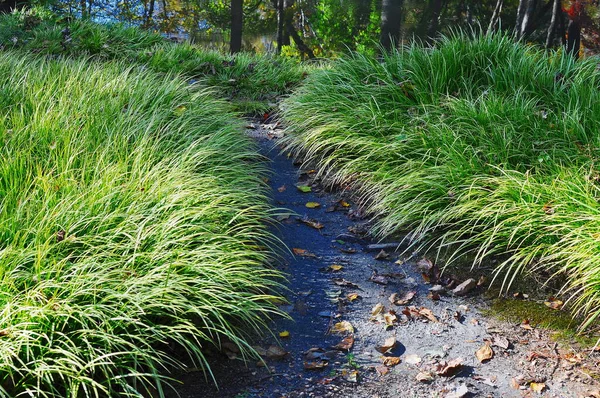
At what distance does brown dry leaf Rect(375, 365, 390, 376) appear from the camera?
2.86 m

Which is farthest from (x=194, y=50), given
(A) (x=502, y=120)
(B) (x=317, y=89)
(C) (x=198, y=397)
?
(C) (x=198, y=397)

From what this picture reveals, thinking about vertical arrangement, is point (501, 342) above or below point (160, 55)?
below

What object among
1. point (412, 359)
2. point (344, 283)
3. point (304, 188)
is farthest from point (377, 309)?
point (304, 188)

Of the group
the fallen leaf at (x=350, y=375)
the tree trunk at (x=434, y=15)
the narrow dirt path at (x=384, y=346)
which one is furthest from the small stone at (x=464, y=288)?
the tree trunk at (x=434, y=15)

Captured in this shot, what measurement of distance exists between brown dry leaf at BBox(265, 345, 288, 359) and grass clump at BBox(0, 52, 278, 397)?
108 millimetres

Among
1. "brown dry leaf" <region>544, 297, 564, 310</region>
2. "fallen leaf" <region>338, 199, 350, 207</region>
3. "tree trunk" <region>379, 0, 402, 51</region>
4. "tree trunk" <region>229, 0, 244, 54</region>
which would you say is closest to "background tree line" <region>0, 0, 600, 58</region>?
"tree trunk" <region>229, 0, 244, 54</region>

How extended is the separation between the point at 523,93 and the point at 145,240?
12.2 ft

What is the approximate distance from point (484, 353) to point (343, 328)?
710mm

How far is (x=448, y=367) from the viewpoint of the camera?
2.88 metres

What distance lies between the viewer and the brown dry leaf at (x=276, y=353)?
115 inches

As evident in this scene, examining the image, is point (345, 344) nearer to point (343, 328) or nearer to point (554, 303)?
point (343, 328)

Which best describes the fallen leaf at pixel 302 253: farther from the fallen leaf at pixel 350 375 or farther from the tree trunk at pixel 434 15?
the tree trunk at pixel 434 15

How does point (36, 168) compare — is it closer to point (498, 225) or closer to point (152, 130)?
point (152, 130)

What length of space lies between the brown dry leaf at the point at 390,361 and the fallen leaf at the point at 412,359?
1.7 inches
